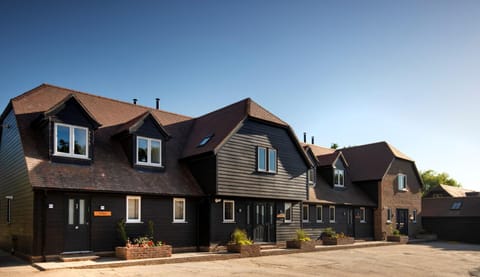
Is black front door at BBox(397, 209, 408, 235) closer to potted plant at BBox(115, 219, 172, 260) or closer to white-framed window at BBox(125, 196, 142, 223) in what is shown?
potted plant at BBox(115, 219, 172, 260)

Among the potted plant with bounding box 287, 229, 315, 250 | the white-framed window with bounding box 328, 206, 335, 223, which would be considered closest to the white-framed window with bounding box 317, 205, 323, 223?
the white-framed window with bounding box 328, 206, 335, 223

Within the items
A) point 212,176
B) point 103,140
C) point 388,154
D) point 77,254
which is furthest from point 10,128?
point 388,154

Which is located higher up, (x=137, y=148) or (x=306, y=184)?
(x=137, y=148)

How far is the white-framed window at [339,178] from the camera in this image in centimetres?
3338

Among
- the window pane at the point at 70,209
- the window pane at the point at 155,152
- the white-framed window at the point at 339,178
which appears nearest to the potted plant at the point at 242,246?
the window pane at the point at 155,152

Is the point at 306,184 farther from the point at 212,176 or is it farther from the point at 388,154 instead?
the point at 388,154

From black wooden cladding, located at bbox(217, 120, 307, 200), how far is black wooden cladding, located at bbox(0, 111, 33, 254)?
835cm

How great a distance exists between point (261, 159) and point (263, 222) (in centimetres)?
350

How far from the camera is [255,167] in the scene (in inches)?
940

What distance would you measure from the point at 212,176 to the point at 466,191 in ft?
125

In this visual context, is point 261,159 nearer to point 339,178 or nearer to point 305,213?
point 305,213

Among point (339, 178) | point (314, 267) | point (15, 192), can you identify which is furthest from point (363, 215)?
point (15, 192)

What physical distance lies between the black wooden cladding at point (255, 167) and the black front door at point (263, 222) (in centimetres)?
94

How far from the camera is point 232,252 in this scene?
70.0ft
